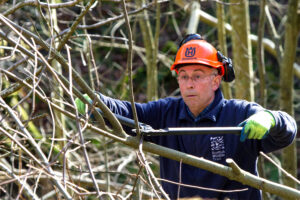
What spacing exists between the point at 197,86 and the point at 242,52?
7.07ft

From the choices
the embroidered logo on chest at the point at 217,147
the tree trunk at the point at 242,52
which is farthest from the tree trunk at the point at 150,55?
the embroidered logo on chest at the point at 217,147

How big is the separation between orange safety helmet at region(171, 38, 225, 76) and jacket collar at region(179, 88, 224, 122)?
0.26m

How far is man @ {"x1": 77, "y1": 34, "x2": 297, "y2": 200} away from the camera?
11.7 ft

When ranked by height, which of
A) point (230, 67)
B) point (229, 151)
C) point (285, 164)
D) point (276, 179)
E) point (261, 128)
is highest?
point (230, 67)

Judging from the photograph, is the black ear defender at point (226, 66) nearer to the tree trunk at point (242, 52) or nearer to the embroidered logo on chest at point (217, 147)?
the embroidered logo on chest at point (217, 147)

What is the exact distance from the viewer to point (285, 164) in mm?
5582

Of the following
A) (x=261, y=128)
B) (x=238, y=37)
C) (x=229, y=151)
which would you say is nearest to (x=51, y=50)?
(x=261, y=128)

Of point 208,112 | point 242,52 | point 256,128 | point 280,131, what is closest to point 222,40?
point 242,52

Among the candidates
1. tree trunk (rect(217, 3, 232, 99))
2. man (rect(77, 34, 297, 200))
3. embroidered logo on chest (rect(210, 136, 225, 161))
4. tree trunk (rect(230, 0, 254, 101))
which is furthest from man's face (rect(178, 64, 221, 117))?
tree trunk (rect(217, 3, 232, 99))

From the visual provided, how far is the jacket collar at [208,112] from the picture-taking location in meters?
3.69

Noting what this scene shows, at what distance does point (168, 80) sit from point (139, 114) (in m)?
6.71

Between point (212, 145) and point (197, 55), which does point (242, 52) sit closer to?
point (197, 55)

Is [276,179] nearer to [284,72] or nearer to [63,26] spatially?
[284,72]

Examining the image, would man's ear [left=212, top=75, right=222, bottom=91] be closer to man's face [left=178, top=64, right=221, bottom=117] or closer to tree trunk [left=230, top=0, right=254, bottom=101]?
man's face [left=178, top=64, right=221, bottom=117]
